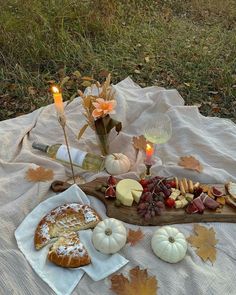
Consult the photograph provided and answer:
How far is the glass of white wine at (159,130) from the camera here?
1.90m

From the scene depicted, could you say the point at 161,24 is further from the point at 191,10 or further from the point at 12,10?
the point at 12,10

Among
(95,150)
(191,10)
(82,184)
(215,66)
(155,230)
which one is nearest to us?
(155,230)

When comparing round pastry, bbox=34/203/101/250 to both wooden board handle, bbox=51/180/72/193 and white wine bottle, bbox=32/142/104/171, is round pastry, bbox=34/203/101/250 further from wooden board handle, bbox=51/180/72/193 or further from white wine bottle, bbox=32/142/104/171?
white wine bottle, bbox=32/142/104/171

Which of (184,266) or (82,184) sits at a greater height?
(82,184)

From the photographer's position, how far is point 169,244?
1.55 m

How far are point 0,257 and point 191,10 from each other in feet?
13.2

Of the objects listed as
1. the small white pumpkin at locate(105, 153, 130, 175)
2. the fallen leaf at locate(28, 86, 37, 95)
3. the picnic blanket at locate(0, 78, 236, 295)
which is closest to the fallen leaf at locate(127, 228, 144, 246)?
the picnic blanket at locate(0, 78, 236, 295)

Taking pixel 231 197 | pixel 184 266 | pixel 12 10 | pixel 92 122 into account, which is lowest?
pixel 184 266

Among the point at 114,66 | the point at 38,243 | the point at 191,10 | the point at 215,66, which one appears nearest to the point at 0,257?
the point at 38,243

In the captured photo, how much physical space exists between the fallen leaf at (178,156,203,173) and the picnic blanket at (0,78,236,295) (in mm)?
30

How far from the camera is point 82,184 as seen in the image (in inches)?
74.5

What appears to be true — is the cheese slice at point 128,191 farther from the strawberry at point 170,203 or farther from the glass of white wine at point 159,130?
the glass of white wine at point 159,130

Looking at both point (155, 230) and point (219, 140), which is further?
point (219, 140)

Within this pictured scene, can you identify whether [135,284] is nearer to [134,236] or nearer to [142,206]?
[134,236]
